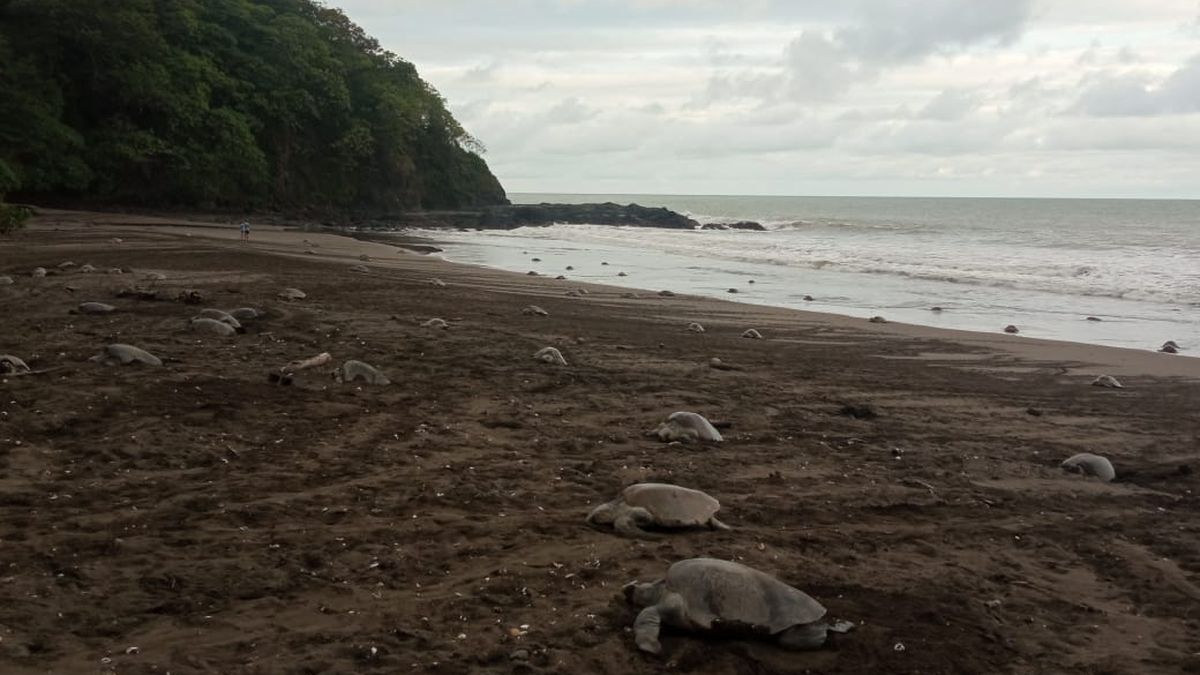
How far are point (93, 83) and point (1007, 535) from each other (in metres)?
45.2

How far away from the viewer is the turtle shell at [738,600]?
4.11 meters

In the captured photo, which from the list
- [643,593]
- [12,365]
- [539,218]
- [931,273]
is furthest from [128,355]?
[539,218]

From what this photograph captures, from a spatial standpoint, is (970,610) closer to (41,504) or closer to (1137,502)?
(1137,502)

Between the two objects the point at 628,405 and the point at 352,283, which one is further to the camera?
the point at 352,283

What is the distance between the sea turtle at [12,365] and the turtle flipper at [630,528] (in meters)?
5.48

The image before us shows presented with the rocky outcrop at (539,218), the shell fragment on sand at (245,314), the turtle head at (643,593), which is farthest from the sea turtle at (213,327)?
the rocky outcrop at (539,218)

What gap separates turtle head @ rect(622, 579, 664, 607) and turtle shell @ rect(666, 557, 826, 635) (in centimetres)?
7

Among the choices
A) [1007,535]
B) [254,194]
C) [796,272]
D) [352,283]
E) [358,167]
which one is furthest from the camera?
[358,167]

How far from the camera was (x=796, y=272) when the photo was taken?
110 feet

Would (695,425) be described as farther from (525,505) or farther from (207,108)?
(207,108)

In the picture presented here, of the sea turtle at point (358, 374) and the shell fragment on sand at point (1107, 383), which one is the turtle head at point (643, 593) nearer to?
the sea turtle at point (358, 374)

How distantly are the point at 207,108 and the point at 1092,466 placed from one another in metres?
46.0

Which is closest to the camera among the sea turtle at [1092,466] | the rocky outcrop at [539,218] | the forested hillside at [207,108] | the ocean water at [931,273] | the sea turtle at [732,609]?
the sea turtle at [732,609]

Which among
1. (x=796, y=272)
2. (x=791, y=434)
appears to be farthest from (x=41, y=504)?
(x=796, y=272)
